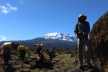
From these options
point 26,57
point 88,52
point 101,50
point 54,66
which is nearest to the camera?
point 101,50

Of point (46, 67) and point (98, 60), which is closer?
point (98, 60)

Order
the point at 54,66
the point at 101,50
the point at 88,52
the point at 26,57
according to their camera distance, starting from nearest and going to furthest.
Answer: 1. the point at 101,50
2. the point at 88,52
3. the point at 54,66
4. the point at 26,57

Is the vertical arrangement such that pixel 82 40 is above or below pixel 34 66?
above

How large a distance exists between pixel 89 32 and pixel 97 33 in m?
0.88

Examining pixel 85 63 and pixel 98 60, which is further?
pixel 85 63

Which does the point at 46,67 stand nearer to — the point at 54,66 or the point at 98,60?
the point at 54,66

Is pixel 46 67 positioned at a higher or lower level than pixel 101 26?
lower

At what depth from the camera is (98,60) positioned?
15398 mm

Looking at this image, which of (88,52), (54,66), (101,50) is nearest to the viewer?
(101,50)

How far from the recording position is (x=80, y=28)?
16766 mm

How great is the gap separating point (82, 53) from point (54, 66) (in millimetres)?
4567

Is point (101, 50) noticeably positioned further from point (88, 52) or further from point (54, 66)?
point (54, 66)

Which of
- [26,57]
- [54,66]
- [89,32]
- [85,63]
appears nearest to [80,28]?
[89,32]

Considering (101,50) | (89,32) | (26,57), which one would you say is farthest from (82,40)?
(26,57)
